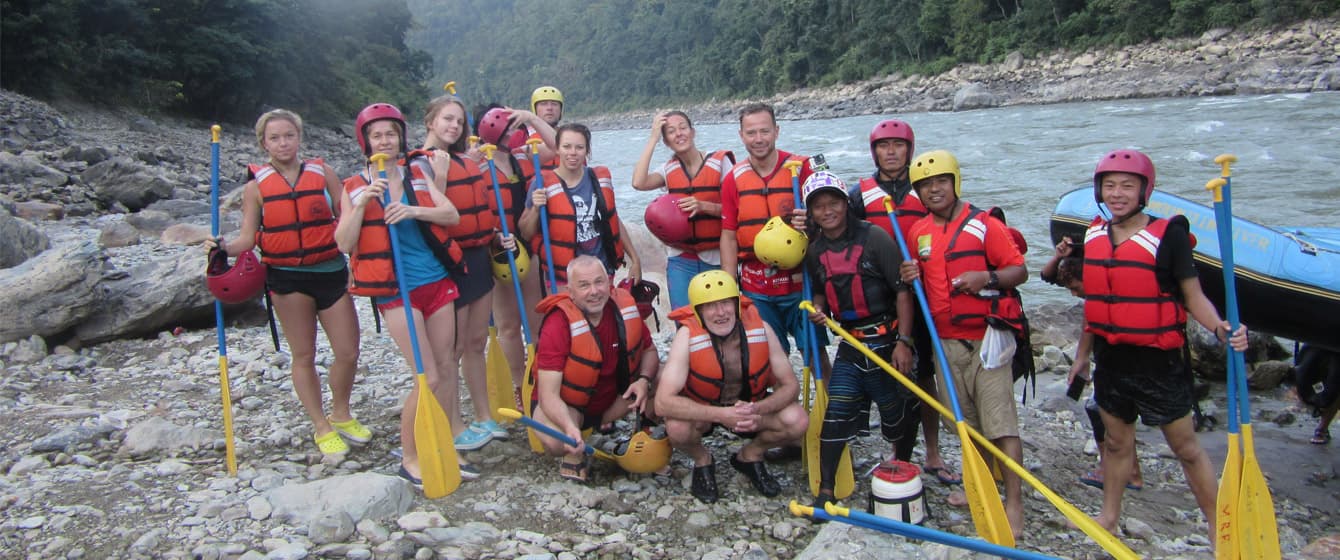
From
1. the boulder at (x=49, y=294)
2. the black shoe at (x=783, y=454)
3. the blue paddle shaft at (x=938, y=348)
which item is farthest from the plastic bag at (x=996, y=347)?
the boulder at (x=49, y=294)

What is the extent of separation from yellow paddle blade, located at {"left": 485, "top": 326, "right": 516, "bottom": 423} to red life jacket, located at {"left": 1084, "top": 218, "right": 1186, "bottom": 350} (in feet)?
9.77

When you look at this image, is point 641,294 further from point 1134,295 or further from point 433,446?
point 1134,295

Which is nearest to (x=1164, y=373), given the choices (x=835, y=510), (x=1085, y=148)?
(x=835, y=510)

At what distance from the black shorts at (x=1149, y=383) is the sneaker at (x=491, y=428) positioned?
9.36 feet

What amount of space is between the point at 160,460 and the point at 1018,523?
155 inches

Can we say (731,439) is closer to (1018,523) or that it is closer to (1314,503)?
(1018,523)

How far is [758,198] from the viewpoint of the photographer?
4.13 meters

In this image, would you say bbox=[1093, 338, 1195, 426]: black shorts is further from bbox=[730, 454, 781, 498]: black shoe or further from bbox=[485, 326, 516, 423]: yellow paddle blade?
bbox=[485, 326, 516, 423]: yellow paddle blade

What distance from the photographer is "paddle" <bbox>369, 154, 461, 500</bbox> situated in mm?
3672

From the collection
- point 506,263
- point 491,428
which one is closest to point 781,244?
point 506,263

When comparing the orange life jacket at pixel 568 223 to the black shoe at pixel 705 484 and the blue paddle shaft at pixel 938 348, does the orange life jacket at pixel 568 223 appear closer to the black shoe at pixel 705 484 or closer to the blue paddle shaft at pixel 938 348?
the black shoe at pixel 705 484

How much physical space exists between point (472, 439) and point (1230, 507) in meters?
3.32

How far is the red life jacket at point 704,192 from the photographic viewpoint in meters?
4.41

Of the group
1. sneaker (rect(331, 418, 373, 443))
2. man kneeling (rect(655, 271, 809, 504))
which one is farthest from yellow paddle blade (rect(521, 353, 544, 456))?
sneaker (rect(331, 418, 373, 443))
